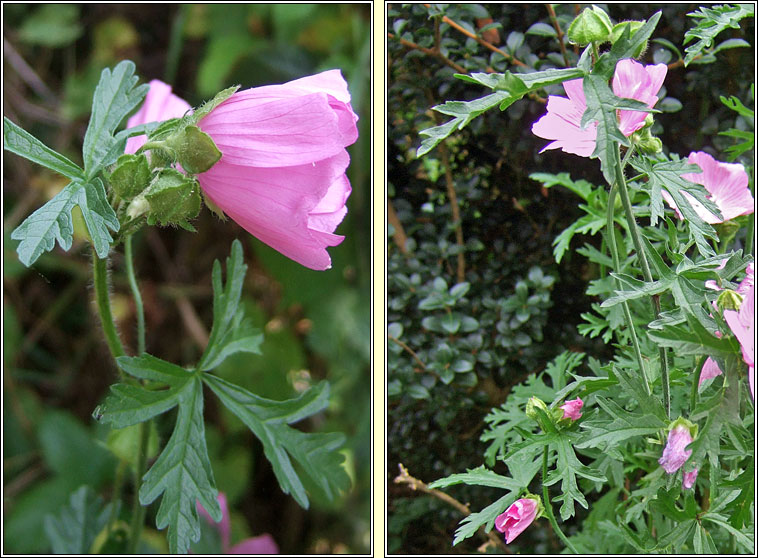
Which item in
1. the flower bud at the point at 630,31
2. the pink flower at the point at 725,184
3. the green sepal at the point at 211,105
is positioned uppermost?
the flower bud at the point at 630,31

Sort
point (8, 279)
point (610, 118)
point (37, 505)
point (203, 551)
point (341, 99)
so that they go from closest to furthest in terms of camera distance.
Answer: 1. point (610, 118)
2. point (341, 99)
3. point (203, 551)
4. point (37, 505)
5. point (8, 279)

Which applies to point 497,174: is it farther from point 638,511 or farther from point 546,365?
point 638,511

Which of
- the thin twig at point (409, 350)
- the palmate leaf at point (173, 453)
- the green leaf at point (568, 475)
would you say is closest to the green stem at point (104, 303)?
the palmate leaf at point (173, 453)

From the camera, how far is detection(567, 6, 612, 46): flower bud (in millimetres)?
475

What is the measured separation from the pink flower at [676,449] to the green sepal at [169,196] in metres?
0.37

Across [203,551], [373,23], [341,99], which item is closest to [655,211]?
[341,99]

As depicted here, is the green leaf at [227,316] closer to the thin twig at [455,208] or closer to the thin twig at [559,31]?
the thin twig at [455,208]

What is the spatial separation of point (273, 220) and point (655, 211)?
10.7 inches

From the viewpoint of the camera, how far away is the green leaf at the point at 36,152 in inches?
21.0

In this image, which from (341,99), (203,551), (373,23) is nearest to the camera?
(341,99)

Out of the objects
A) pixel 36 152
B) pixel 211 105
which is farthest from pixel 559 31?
pixel 36 152

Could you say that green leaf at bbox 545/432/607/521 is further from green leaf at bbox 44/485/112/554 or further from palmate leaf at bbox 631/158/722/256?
green leaf at bbox 44/485/112/554

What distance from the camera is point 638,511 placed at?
59 centimetres

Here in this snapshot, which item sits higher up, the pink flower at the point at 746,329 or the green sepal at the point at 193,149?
the green sepal at the point at 193,149
